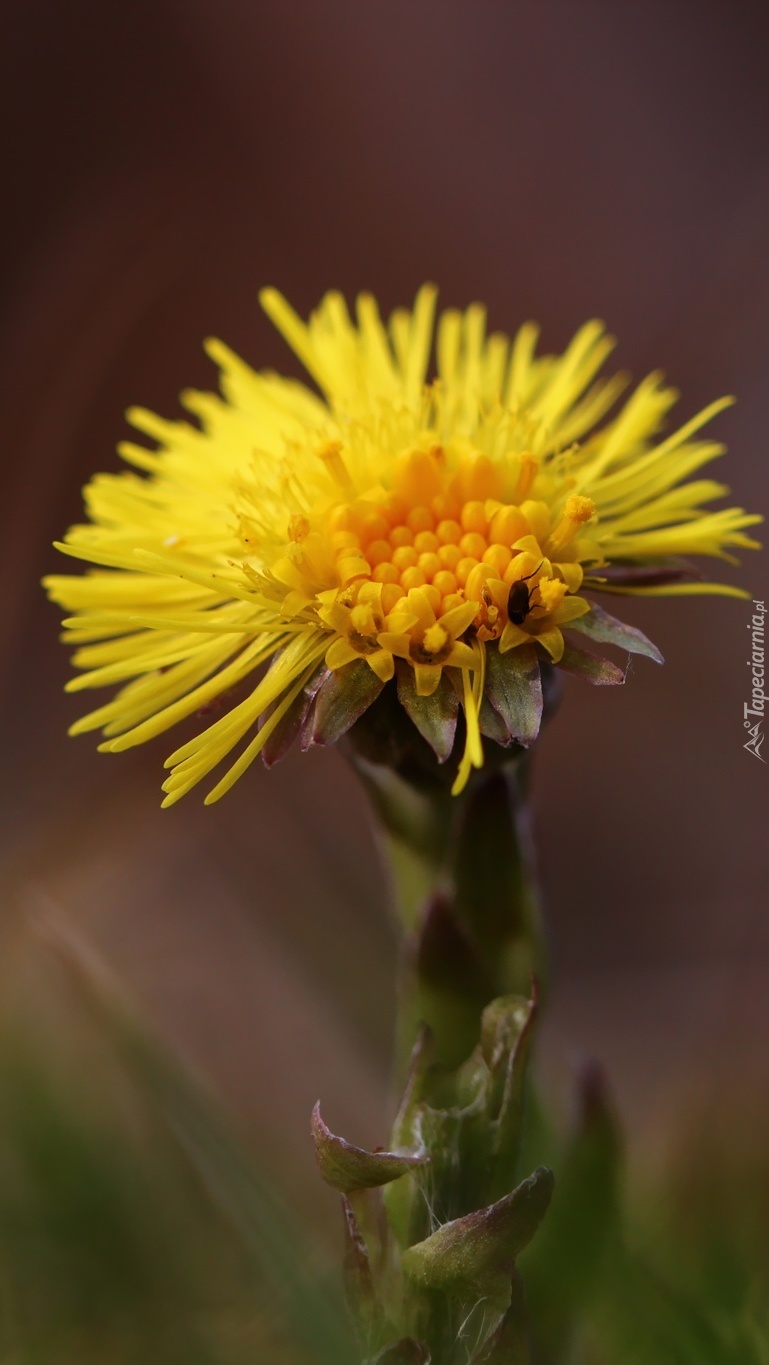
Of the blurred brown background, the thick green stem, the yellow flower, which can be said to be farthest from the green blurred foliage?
the blurred brown background

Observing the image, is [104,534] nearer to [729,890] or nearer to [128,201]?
[729,890]

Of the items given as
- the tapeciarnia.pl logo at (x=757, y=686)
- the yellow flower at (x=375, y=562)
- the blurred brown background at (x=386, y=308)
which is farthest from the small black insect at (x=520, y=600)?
the blurred brown background at (x=386, y=308)

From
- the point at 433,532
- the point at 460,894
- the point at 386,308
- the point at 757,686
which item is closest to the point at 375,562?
the point at 433,532

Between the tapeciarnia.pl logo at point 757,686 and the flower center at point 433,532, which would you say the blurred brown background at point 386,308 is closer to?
the tapeciarnia.pl logo at point 757,686

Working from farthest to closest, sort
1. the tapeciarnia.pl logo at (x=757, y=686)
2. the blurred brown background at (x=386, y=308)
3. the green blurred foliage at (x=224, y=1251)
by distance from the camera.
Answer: the blurred brown background at (x=386, y=308) < the tapeciarnia.pl logo at (x=757, y=686) < the green blurred foliage at (x=224, y=1251)

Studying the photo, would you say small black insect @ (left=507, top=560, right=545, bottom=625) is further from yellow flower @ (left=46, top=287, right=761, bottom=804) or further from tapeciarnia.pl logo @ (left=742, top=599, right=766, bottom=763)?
tapeciarnia.pl logo @ (left=742, top=599, right=766, bottom=763)
